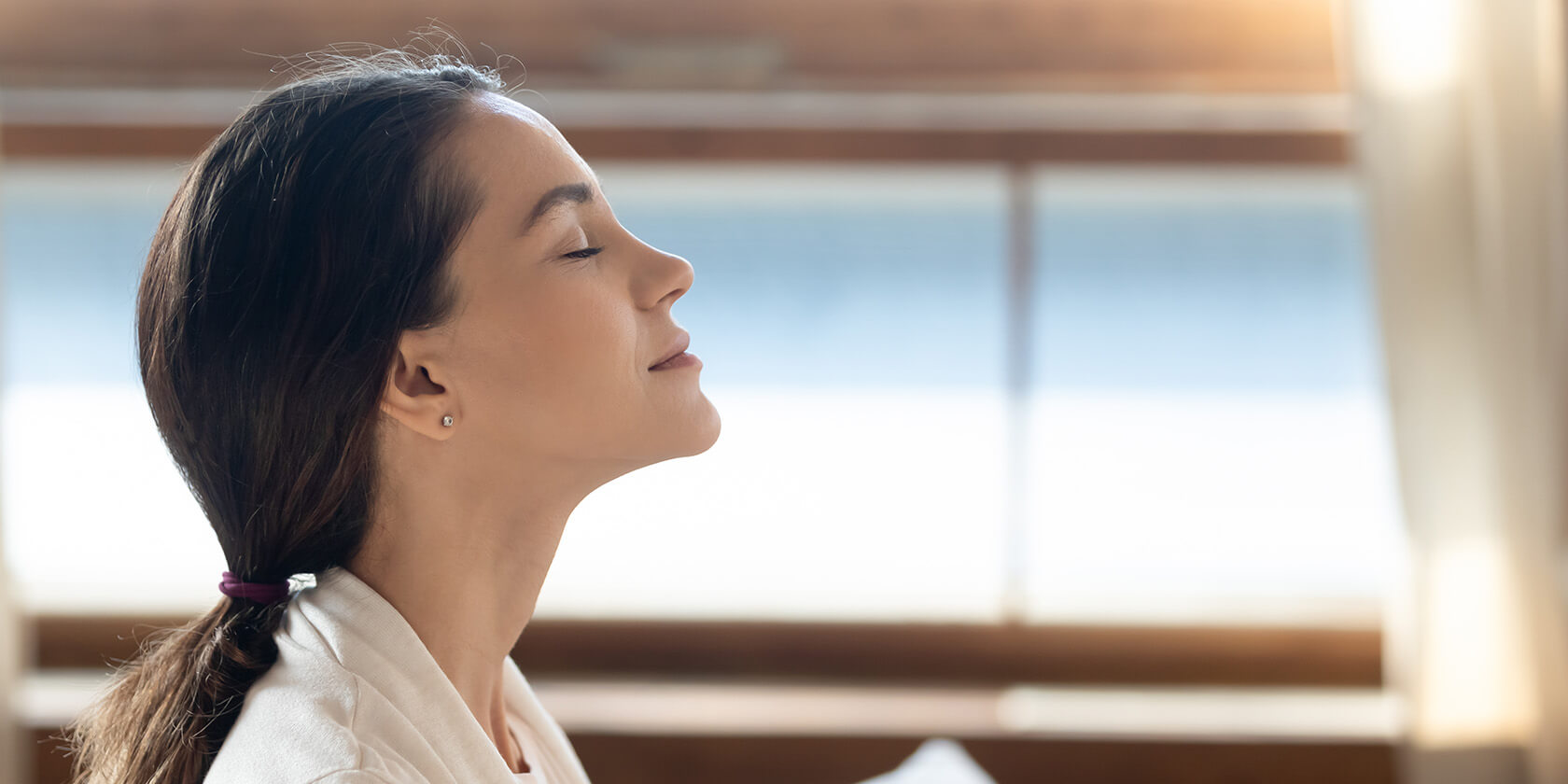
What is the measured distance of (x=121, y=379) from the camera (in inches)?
86.8

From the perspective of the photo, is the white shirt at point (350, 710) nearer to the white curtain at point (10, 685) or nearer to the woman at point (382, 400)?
the woman at point (382, 400)

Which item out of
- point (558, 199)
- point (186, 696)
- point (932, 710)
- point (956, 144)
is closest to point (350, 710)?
point (186, 696)

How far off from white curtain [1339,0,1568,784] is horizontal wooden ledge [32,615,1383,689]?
0.21 metres

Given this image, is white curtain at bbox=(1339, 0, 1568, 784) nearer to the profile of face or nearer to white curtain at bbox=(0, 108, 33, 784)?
the profile of face

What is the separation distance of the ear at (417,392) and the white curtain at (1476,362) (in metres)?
1.69

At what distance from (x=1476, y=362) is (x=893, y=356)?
962 millimetres

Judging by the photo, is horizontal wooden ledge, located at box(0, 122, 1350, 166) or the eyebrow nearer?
the eyebrow

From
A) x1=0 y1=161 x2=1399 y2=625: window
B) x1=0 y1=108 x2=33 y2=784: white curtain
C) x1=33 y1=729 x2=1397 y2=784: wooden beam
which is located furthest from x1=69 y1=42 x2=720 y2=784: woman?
x1=0 y1=108 x2=33 y2=784: white curtain

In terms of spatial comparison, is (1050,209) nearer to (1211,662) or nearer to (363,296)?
(1211,662)

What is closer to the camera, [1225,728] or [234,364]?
[234,364]

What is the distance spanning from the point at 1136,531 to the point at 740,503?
72 cm

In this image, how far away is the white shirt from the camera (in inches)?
28.5

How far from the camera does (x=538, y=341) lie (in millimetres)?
871

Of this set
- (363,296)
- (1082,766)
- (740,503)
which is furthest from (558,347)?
(1082,766)
